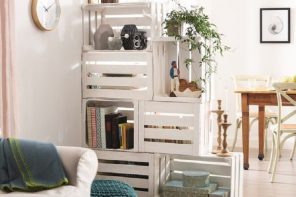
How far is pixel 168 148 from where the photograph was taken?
377 centimetres

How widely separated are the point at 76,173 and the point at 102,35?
5.05ft

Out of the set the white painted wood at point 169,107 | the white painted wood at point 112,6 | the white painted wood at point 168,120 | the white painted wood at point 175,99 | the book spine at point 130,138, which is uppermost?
the white painted wood at point 112,6

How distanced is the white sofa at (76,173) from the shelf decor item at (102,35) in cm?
136

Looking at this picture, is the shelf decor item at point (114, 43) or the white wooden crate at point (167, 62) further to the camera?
the shelf decor item at point (114, 43)

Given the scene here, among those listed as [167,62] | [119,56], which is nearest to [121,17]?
[119,56]

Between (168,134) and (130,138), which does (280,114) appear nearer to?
(168,134)

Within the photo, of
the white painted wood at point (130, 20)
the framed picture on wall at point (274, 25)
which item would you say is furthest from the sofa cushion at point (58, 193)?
the framed picture on wall at point (274, 25)

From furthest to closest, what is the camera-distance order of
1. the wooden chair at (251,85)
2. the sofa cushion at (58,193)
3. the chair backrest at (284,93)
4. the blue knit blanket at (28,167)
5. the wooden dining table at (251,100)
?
1. the wooden chair at (251,85)
2. the wooden dining table at (251,100)
3. the chair backrest at (284,93)
4. the blue knit blanket at (28,167)
5. the sofa cushion at (58,193)

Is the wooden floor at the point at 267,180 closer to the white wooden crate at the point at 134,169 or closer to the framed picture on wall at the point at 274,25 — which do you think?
the white wooden crate at the point at 134,169

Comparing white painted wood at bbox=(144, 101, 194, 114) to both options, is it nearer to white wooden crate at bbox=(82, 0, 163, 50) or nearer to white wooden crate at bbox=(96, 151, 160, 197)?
white wooden crate at bbox=(96, 151, 160, 197)

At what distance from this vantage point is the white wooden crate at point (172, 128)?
3688 mm

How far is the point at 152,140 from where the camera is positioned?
3840 millimetres

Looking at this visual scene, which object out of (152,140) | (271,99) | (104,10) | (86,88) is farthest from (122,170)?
(271,99)

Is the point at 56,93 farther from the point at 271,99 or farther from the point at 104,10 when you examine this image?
the point at 271,99
